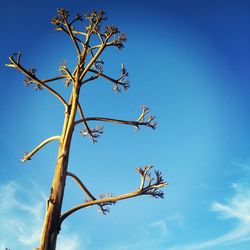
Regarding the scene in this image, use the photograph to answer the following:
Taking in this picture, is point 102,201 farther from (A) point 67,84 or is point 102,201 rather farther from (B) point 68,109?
(A) point 67,84

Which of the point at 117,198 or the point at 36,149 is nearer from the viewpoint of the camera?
the point at 117,198

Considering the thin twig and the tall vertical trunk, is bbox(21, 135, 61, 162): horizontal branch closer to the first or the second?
the tall vertical trunk

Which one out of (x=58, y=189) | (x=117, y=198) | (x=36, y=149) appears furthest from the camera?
(x=36, y=149)

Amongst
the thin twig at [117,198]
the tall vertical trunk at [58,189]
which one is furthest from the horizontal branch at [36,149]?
the thin twig at [117,198]

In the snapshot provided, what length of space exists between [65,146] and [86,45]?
10.8 feet

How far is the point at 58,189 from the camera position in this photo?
538 cm

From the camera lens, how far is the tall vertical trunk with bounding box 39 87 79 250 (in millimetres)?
4805

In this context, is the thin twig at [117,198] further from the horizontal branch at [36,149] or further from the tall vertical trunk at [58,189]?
the horizontal branch at [36,149]

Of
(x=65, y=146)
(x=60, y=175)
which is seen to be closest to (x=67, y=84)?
(x=65, y=146)

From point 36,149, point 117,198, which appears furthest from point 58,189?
point 36,149

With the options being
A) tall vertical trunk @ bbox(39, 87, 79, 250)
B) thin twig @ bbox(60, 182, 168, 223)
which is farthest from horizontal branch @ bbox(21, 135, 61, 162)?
thin twig @ bbox(60, 182, 168, 223)

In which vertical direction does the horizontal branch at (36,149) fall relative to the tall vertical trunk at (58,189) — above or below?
above

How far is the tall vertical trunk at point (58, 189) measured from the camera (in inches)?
189

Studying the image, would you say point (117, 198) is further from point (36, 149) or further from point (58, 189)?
point (36, 149)
